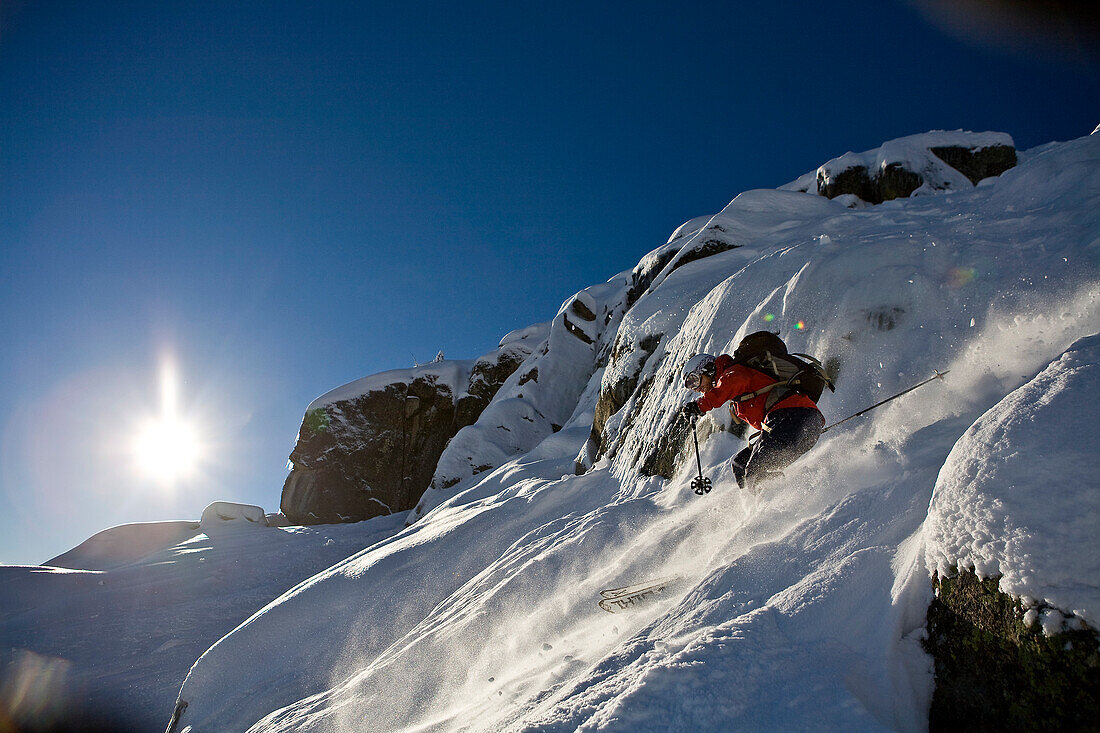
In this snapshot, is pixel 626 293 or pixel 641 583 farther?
pixel 626 293

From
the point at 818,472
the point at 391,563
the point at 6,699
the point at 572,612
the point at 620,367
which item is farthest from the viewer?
the point at 6,699

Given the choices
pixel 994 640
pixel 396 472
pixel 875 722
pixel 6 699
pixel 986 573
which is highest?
pixel 396 472

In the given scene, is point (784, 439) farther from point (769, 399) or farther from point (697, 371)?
point (697, 371)

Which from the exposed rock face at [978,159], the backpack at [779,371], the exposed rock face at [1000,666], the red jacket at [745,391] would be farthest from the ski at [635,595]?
the exposed rock face at [978,159]

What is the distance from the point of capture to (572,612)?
186 inches

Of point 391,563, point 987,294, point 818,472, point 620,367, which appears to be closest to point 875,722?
point 818,472

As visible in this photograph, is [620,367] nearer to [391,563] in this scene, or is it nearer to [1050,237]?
[391,563]

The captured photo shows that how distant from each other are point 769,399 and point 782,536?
127 cm

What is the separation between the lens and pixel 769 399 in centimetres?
441

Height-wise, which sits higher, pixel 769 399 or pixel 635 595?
pixel 769 399

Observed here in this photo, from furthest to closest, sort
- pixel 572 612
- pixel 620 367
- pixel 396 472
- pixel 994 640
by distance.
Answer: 1. pixel 396 472
2. pixel 620 367
3. pixel 572 612
4. pixel 994 640

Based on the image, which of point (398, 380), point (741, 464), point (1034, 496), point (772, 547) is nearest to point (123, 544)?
point (398, 380)

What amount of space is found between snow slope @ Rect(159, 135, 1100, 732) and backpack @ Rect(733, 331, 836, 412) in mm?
519

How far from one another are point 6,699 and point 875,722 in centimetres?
2135
